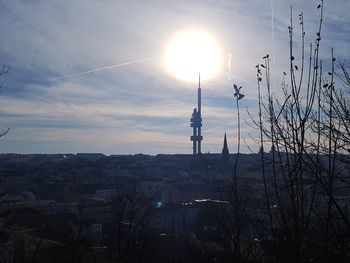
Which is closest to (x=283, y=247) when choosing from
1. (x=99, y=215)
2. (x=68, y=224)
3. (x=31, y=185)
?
(x=68, y=224)

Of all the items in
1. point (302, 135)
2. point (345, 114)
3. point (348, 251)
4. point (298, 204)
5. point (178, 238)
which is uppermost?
point (345, 114)

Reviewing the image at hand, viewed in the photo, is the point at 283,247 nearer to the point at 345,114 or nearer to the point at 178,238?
the point at 345,114

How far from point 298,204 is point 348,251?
2.73ft

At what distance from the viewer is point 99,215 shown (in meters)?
35.9

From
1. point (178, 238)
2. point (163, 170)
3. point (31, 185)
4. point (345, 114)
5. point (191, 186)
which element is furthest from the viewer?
point (163, 170)

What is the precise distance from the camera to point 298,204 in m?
2.66

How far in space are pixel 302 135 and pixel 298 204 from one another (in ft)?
1.31

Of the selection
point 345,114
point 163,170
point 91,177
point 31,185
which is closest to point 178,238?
→ point 345,114

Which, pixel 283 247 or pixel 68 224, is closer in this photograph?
pixel 283 247

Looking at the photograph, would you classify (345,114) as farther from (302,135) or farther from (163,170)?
(163,170)

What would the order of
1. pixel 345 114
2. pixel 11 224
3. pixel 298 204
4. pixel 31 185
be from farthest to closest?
pixel 31 185, pixel 11 224, pixel 345 114, pixel 298 204

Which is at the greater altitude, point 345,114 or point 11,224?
point 345,114

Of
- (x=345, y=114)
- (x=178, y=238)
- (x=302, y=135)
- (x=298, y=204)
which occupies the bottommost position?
(x=178, y=238)

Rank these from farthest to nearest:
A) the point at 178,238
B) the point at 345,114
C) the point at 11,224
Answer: the point at 11,224 < the point at 178,238 < the point at 345,114
